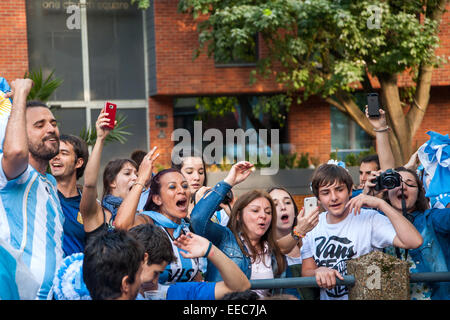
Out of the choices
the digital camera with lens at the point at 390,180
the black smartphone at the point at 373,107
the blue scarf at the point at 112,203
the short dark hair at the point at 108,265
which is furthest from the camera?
the blue scarf at the point at 112,203

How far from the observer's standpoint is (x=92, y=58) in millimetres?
15109

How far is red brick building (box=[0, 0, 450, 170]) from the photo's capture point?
1473cm

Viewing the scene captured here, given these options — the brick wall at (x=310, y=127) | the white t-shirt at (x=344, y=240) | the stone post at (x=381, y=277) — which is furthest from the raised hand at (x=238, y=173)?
the brick wall at (x=310, y=127)

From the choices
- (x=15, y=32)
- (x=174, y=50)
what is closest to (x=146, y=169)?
(x=174, y=50)

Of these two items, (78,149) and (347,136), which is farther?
(347,136)

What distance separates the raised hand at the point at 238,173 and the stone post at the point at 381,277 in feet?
2.86

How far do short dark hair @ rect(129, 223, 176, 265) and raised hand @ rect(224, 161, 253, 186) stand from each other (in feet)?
2.37

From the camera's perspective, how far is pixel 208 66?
14.9m

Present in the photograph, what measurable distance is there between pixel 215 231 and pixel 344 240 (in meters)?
0.85

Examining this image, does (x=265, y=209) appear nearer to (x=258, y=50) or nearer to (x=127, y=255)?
(x=127, y=255)

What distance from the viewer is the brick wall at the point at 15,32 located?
14.3m

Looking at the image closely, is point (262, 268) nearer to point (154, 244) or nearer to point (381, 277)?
point (381, 277)

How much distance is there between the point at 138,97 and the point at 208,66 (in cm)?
193

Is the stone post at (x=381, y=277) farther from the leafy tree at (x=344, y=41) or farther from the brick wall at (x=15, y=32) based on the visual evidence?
the brick wall at (x=15, y=32)
